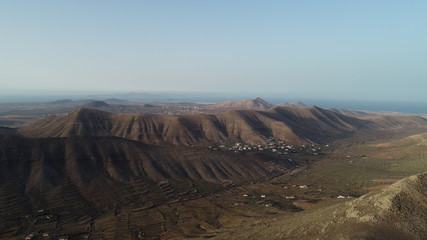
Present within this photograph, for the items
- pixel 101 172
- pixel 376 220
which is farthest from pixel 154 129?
pixel 376 220

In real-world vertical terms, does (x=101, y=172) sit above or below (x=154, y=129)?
below

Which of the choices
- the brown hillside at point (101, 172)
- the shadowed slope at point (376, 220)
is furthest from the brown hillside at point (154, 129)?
the shadowed slope at point (376, 220)

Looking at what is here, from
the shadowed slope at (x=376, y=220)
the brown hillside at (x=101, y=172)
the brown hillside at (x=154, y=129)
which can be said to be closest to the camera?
the shadowed slope at (x=376, y=220)

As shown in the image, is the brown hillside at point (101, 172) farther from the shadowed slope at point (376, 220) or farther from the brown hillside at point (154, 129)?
the brown hillside at point (154, 129)

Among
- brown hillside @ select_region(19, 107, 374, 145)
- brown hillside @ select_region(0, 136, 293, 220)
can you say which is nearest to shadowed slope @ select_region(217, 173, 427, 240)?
brown hillside @ select_region(0, 136, 293, 220)

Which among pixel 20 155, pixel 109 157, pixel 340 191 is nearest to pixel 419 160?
pixel 340 191

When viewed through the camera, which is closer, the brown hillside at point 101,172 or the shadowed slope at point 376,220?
the shadowed slope at point 376,220

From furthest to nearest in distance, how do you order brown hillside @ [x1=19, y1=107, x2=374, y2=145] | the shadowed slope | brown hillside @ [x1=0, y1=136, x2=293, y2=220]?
brown hillside @ [x1=19, y1=107, x2=374, y2=145] < brown hillside @ [x1=0, y1=136, x2=293, y2=220] < the shadowed slope

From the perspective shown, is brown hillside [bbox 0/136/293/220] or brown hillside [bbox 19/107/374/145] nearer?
brown hillside [bbox 0/136/293/220]

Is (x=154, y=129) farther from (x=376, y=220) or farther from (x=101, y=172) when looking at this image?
(x=376, y=220)

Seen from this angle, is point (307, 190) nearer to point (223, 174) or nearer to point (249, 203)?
point (249, 203)

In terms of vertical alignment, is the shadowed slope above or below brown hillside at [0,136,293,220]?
above

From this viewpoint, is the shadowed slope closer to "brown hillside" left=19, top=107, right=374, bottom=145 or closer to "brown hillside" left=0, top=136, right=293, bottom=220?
"brown hillside" left=0, top=136, right=293, bottom=220
